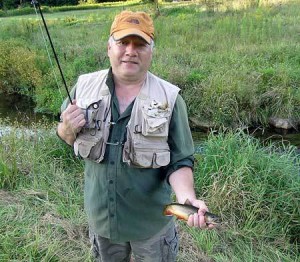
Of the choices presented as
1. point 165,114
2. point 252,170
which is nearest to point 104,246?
point 165,114

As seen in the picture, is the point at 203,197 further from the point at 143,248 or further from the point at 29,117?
the point at 29,117

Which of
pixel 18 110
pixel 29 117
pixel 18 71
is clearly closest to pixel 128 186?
pixel 29 117

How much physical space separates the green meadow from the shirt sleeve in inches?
58.7

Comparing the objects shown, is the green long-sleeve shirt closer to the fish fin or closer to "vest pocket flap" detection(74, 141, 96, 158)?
"vest pocket flap" detection(74, 141, 96, 158)

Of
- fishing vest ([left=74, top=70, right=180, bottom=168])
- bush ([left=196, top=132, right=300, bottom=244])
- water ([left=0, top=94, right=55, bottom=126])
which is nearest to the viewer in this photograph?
fishing vest ([left=74, top=70, right=180, bottom=168])

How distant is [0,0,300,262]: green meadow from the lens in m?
3.49

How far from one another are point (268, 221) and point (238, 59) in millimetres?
6513

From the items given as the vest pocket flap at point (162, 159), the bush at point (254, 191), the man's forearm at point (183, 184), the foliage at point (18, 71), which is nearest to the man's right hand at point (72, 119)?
the vest pocket flap at point (162, 159)

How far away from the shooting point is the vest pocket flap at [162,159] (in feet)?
6.54

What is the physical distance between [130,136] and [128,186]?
0.84 feet

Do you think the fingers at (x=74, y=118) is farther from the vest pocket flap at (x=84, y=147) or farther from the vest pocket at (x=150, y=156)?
the vest pocket at (x=150, y=156)

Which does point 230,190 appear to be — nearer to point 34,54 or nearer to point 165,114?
point 165,114

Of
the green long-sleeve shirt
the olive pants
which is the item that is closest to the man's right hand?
the green long-sleeve shirt

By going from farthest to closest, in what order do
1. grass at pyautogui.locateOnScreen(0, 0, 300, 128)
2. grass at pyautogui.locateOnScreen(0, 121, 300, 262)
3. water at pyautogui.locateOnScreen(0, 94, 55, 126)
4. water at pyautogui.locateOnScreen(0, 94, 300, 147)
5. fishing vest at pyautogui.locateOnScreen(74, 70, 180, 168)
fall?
water at pyautogui.locateOnScreen(0, 94, 55, 126), grass at pyautogui.locateOnScreen(0, 0, 300, 128), water at pyautogui.locateOnScreen(0, 94, 300, 147), grass at pyautogui.locateOnScreen(0, 121, 300, 262), fishing vest at pyautogui.locateOnScreen(74, 70, 180, 168)
